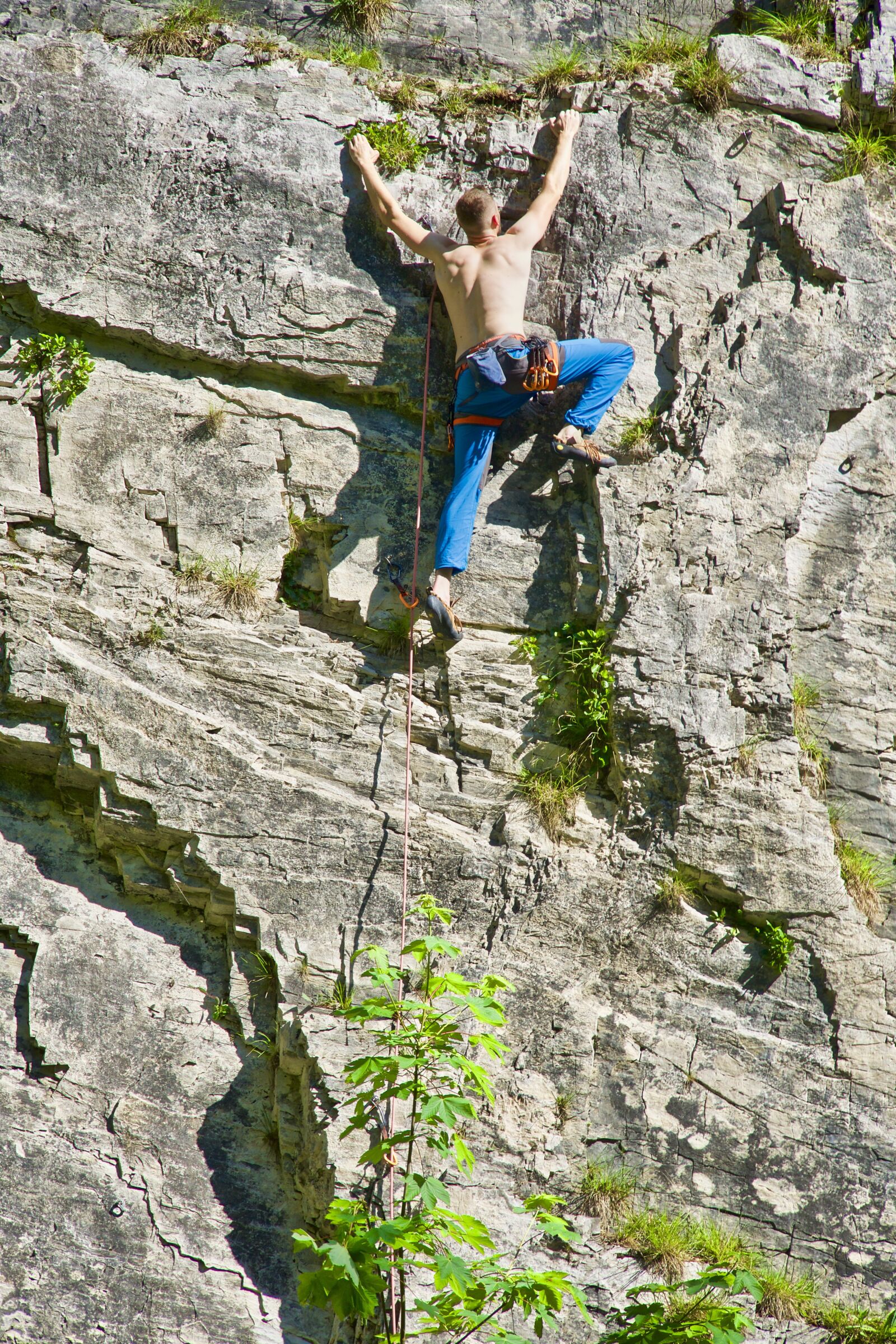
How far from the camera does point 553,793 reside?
5445 millimetres

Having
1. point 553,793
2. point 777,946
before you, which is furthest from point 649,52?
point 777,946

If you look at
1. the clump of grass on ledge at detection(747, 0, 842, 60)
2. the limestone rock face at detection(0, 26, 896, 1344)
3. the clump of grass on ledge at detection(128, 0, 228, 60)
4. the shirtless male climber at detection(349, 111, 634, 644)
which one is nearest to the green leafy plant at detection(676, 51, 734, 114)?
the limestone rock face at detection(0, 26, 896, 1344)

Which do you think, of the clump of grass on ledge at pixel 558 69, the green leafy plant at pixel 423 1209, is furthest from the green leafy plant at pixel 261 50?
the green leafy plant at pixel 423 1209

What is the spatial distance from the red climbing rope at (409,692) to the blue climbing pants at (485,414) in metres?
0.18

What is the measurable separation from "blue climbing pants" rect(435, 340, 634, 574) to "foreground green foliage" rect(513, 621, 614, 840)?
0.67 metres

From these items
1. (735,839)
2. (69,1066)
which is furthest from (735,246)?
(69,1066)

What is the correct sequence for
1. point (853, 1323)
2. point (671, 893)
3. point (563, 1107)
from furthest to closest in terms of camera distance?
point (671, 893)
point (563, 1107)
point (853, 1323)

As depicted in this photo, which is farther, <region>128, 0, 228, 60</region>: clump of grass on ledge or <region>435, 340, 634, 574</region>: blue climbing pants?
<region>128, 0, 228, 60</region>: clump of grass on ledge

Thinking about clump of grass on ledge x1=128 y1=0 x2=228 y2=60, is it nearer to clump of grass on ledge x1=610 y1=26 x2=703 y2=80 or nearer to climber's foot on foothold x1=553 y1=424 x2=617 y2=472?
clump of grass on ledge x1=610 y1=26 x2=703 y2=80

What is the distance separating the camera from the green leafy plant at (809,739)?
5754 millimetres

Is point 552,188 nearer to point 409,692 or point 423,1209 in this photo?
point 409,692

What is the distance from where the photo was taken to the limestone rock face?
16.2 ft

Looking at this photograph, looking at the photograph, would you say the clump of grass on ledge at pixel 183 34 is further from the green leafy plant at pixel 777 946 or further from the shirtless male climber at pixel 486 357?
the green leafy plant at pixel 777 946

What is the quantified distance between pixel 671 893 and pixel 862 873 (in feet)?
3.55
